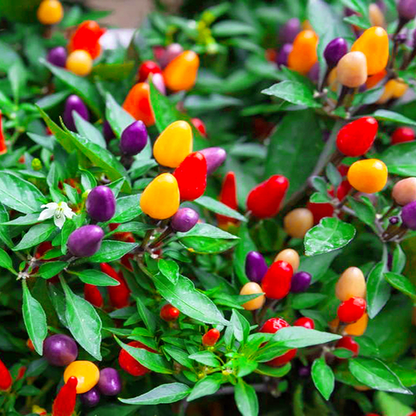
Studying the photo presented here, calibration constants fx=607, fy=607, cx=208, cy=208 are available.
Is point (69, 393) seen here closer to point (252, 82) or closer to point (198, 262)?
point (198, 262)

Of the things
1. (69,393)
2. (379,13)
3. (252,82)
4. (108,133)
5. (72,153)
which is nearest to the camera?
→ (69,393)

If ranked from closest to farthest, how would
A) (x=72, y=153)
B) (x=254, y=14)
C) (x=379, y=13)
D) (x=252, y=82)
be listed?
(x=72, y=153)
(x=379, y=13)
(x=252, y=82)
(x=254, y=14)

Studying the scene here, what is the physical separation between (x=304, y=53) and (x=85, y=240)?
24.6 inches

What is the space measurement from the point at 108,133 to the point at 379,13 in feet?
1.91

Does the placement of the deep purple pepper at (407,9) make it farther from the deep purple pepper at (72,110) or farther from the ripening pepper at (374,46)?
the deep purple pepper at (72,110)

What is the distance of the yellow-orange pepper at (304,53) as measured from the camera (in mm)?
1114

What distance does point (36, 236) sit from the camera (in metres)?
0.74

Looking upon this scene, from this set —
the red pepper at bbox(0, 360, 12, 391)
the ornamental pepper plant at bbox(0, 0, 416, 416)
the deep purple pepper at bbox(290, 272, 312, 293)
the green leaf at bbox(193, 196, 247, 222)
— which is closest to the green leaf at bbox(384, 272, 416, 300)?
the ornamental pepper plant at bbox(0, 0, 416, 416)

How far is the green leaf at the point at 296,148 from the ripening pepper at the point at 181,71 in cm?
19

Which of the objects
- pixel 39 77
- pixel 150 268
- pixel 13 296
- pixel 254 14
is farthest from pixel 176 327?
pixel 254 14

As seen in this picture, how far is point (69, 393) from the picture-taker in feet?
2.40

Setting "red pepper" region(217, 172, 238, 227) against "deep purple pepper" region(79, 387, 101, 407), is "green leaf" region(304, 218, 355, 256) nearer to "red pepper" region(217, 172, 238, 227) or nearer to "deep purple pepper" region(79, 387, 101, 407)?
"red pepper" region(217, 172, 238, 227)

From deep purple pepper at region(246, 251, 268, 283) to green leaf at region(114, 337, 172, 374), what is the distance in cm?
18

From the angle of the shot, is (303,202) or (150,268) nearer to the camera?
(150,268)
